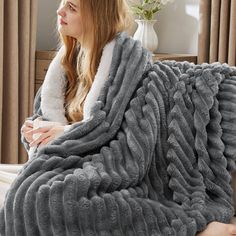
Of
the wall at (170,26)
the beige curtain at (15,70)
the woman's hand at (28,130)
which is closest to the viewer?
the woman's hand at (28,130)

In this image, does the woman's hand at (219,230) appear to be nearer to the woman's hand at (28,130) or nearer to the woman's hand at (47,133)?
the woman's hand at (47,133)

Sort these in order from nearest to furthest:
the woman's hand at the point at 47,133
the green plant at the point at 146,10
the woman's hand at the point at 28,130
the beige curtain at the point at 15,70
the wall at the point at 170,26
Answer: the woman's hand at the point at 47,133, the woman's hand at the point at 28,130, the beige curtain at the point at 15,70, the green plant at the point at 146,10, the wall at the point at 170,26

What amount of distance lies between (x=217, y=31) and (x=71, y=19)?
1.68 meters

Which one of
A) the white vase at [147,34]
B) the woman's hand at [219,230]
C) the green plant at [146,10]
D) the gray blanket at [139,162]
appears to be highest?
the green plant at [146,10]

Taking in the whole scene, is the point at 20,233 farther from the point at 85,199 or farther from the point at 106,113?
the point at 106,113

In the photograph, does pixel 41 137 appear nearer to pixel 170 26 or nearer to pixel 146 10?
pixel 146 10

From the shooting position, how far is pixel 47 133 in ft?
6.81

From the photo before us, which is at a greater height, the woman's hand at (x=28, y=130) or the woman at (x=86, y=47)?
the woman at (x=86, y=47)

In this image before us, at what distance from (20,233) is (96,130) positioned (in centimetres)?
42

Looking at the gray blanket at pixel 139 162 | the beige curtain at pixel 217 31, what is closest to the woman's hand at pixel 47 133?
the gray blanket at pixel 139 162

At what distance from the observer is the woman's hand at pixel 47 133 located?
6.77ft

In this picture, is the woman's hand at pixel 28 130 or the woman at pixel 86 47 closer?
the woman at pixel 86 47

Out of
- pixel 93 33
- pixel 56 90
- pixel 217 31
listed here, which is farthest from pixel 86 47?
pixel 217 31

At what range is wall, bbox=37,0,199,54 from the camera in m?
3.97
